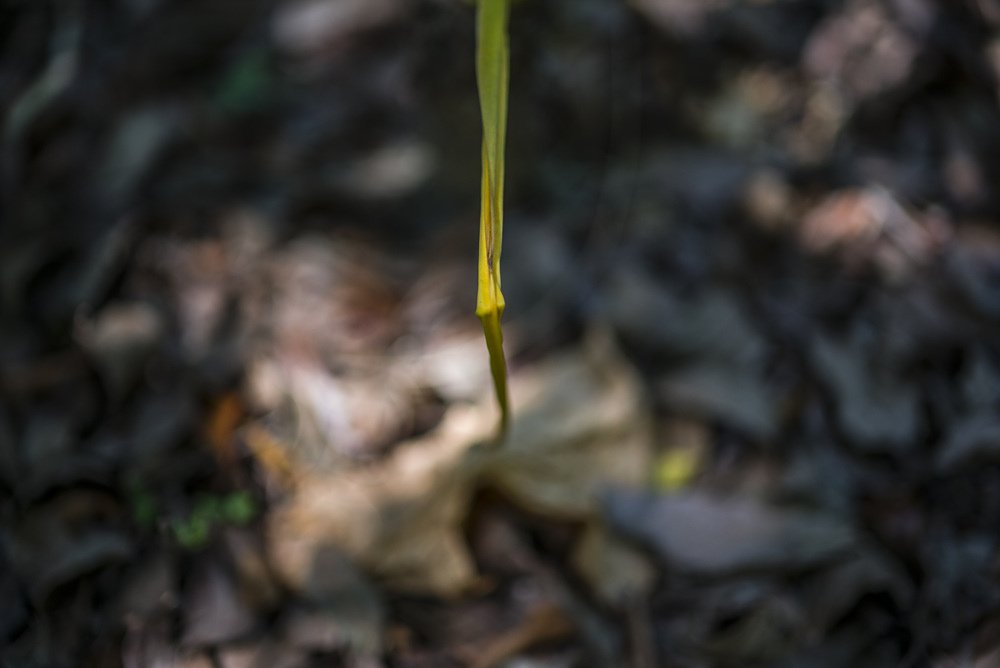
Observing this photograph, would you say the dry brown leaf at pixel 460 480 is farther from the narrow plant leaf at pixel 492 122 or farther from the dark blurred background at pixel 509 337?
the narrow plant leaf at pixel 492 122

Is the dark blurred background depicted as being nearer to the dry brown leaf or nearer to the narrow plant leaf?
the dry brown leaf

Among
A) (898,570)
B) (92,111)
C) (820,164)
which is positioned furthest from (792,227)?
(92,111)

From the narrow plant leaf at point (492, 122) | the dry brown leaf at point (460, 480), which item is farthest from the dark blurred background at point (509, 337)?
the narrow plant leaf at point (492, 122)

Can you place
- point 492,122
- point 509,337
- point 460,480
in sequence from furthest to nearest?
point 509,337 < point 460,480 < point 492,122

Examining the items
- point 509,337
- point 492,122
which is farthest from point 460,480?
point 492,122

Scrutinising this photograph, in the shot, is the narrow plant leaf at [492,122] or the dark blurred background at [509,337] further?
the dark blurred background at [509,337]

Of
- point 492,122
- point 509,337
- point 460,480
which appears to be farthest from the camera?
point 509,337

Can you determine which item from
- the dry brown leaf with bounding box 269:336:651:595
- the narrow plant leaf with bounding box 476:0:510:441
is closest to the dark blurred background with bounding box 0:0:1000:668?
the dry brown leaf with bounding box 269:336:651:595

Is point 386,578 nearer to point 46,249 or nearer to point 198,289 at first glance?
point 198,289

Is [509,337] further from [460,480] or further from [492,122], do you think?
[492,122]
